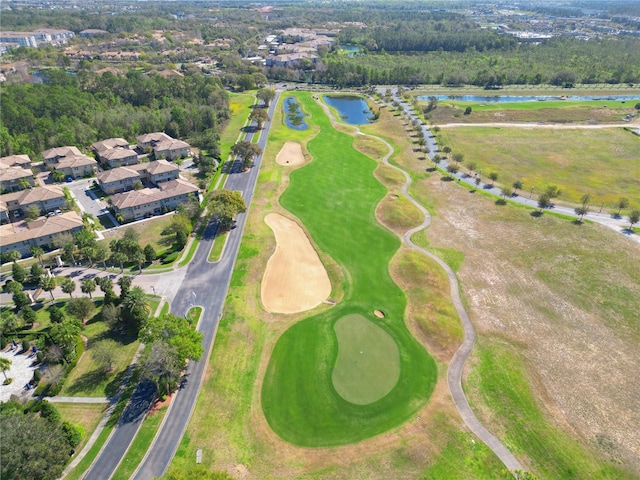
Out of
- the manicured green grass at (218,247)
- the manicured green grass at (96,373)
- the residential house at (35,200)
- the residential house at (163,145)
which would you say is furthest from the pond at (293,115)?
the manicured green grass at (96,373)

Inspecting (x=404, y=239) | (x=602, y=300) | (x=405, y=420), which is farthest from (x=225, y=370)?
(x=602, y=300)

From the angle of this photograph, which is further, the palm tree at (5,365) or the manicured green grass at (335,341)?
the palm tree at (5,365)

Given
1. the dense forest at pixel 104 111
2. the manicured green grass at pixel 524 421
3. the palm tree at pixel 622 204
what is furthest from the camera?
the dense forest at pixel 104 111

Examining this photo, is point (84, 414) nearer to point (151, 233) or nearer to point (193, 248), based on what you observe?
point (193, 248)

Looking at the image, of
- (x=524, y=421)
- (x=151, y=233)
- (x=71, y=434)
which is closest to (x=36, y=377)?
(x=71, y=434)

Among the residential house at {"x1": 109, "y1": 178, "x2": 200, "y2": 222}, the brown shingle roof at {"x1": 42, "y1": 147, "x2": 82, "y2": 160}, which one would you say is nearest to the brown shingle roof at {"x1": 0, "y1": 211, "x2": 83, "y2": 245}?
the residential house at {"x1": 109, "y1": 178, "x2": 200, "y2": 222}

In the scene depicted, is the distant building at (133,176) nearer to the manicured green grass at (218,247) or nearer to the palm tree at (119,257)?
the manicured green grass at (218,247)

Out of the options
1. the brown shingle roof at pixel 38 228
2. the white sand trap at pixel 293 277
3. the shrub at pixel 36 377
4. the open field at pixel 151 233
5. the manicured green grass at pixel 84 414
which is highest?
the brown shingle roof at pixel 38 228
